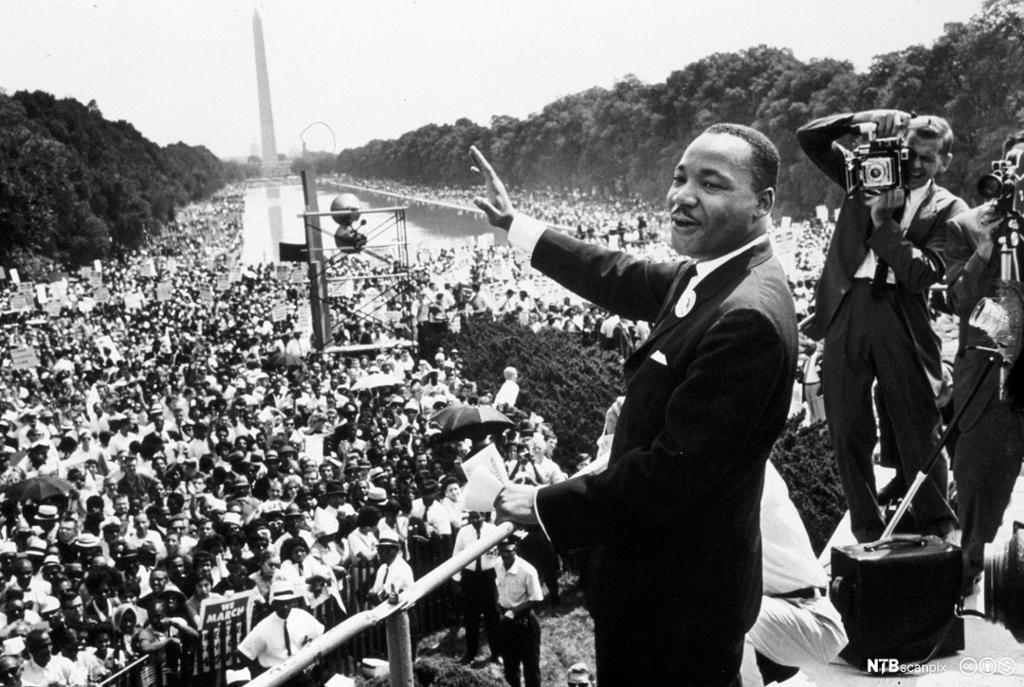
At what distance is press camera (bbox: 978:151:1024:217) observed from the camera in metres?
3.15

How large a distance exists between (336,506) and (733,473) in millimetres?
8596

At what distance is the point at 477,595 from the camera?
9.23 meters

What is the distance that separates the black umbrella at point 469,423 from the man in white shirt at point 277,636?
6.02 metres

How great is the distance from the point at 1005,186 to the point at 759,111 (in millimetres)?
58228

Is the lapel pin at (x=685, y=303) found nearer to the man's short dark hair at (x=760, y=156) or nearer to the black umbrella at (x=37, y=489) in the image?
the man's short dark hair at (x=760, y=156)

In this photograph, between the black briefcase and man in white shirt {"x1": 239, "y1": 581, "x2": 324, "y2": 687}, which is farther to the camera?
man in white shirt {"x1": 239, "y1": 581, "x2": 324, "y2": 687}

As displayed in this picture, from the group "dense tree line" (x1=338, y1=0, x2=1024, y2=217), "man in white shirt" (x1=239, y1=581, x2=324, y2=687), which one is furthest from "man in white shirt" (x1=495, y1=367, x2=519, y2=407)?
"dense tree line" (x1=338, y1=0, x2=1024, y2=217)

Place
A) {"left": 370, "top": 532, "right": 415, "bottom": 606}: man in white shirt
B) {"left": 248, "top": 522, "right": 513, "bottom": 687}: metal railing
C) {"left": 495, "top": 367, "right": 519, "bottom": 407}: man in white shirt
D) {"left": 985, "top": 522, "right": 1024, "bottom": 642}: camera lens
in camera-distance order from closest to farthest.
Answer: {"left": 248, "top": 522, "right": 513, "bottom": 687}: metal railing
{"left": 985, "top": 522, "right": 1024, "bottom": 642}: camera lens
{"left": 370, "top": 532, "right": 415, "bottom": 606}: man in white shirt
{"left": 495, "top": 367, "right": 519, "bottom": 407}: man in white shirt

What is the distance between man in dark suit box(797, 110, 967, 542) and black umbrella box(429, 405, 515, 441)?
938 centimetres

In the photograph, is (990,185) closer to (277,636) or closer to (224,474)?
(277,636)

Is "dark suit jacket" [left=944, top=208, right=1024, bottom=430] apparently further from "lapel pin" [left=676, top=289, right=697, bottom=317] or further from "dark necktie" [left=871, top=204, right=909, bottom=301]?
"lapel pin" [left=676, top=289, right=697, bottom=317]

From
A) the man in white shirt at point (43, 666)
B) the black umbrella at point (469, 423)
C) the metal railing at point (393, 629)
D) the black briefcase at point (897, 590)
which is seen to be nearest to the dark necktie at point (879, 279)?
the black briefcase at point (897, 590)

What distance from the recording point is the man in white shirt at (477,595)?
8938 mm

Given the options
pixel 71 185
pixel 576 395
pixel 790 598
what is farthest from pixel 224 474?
pixel 71 185
